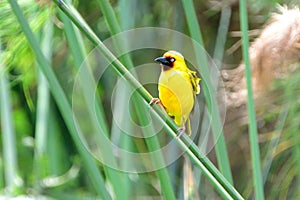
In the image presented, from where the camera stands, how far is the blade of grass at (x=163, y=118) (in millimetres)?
492

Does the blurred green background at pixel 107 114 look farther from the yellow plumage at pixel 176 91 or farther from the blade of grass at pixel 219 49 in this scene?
the yellow plumage at pixel 176 91

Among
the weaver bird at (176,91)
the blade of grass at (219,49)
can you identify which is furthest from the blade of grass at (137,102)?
the blade of grass at (219,49)

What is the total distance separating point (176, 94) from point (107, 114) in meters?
0.79

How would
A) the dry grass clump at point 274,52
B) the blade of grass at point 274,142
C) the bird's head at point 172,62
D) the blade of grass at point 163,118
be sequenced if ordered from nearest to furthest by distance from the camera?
the blade of grass at point 163,118
the bird's head at point 172,62
the dry grass clump at point 274,52
the blade of grass at point 274,142

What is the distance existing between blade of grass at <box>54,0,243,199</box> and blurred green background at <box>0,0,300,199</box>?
1.30ft

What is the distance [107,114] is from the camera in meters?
1.37

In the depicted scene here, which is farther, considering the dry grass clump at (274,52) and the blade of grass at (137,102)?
the dry grass clump at (274,52)

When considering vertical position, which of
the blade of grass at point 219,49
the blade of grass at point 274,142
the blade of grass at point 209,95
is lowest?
the blade of grass at point 274,142

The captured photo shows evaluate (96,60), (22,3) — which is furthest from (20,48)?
(96,60)

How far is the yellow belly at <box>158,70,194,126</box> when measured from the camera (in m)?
0.58

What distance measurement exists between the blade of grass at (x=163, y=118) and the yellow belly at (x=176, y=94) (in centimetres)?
5

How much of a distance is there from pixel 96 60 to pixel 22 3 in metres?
0.30

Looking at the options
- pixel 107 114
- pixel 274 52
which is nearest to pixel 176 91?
pixel 274 52

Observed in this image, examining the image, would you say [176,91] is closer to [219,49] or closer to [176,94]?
[176,94]
